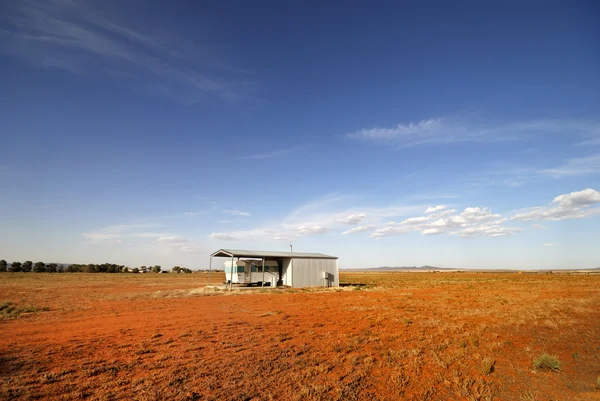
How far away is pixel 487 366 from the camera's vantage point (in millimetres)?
8375

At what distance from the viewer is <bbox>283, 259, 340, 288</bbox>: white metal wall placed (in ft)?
116

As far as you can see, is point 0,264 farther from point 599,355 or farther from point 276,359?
point 599,355

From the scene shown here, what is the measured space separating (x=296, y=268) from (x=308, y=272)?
5.55 ft

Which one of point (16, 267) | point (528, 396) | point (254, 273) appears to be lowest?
point (528, 396)

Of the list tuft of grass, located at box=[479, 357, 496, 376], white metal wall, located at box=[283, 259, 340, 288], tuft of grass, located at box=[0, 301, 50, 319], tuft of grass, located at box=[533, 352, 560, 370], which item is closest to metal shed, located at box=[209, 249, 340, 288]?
white metal wall, located at box=[283, 259, 340, 288]

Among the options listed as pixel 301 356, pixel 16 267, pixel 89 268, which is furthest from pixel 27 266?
pixel 301 356

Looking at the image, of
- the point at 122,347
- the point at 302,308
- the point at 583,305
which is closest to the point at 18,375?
the point at 122,347

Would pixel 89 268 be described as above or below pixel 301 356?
above

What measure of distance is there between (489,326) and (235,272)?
27.3m

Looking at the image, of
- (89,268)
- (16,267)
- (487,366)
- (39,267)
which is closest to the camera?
(487,366)

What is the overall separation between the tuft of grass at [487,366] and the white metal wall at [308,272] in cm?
2713

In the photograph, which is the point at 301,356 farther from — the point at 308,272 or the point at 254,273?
the point at 254,273

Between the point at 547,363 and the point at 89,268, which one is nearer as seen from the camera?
the point at 547,363

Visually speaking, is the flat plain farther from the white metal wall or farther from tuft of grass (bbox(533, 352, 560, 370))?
the white metal wall
